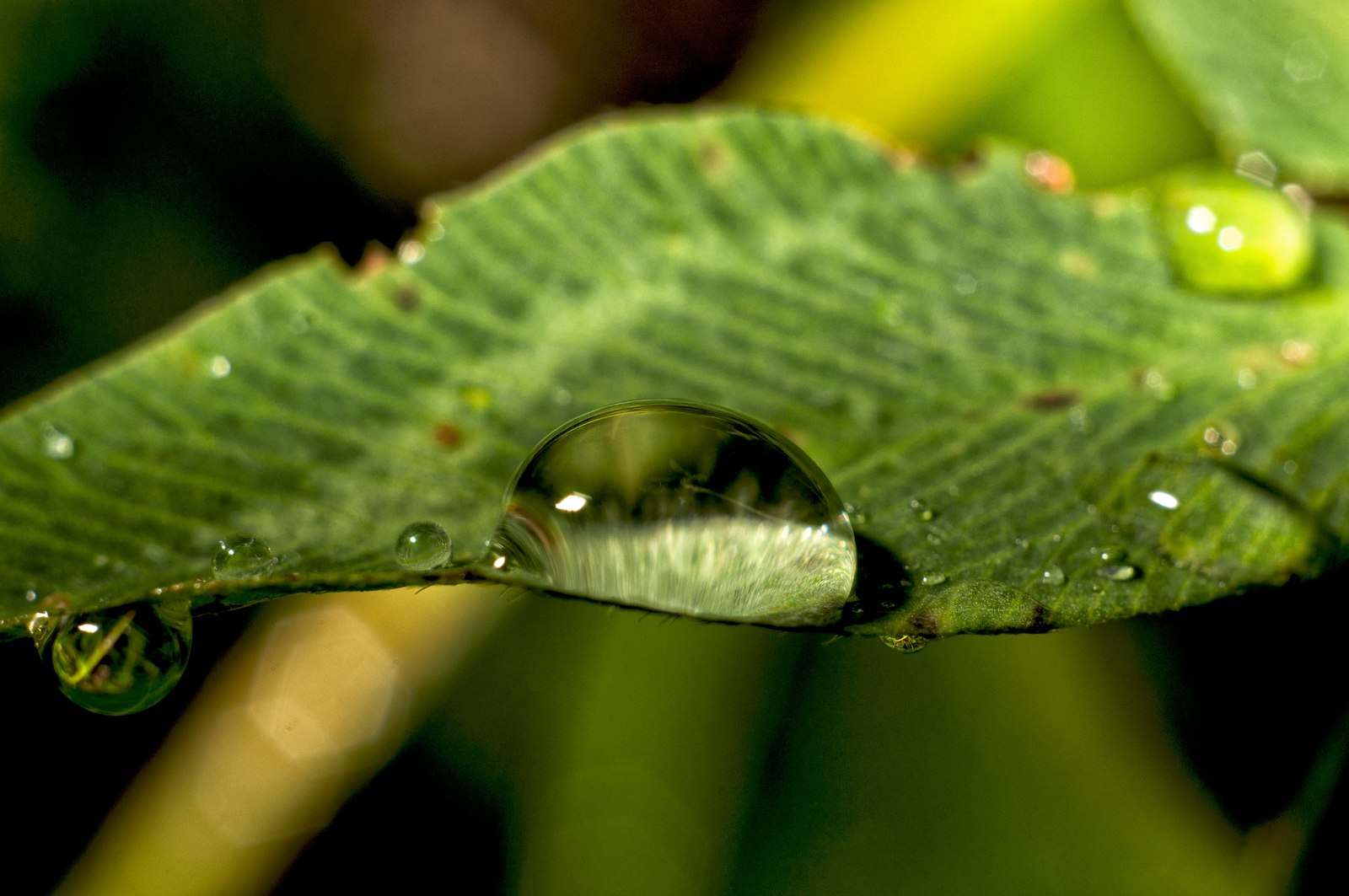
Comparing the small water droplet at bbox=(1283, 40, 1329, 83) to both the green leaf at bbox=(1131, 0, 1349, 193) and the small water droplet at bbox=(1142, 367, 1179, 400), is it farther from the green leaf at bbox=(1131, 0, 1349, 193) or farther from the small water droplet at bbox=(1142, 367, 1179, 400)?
the small water droplet at bbox=(1142, 367, 1179, 400)

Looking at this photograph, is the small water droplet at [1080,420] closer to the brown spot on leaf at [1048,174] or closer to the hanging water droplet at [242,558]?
the brown spot on leaf at [1048,174]

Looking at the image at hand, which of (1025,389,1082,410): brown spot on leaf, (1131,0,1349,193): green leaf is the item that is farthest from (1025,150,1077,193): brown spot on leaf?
(1025,389,1082,410): brown spot on leaf

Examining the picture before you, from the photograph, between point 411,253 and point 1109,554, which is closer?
point 1109,554

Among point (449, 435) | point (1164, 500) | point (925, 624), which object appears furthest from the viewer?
point (449, 435)

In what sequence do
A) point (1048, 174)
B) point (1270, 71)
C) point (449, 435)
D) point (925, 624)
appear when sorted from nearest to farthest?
point (925, 624), point (449, 435), point (1048, 174), point (1270, 71)

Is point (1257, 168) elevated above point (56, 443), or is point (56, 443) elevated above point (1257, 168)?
point (1257, 168)

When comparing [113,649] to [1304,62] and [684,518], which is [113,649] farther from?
[1304,62]

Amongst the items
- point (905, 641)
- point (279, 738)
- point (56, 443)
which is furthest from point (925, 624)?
point (279, 738)
